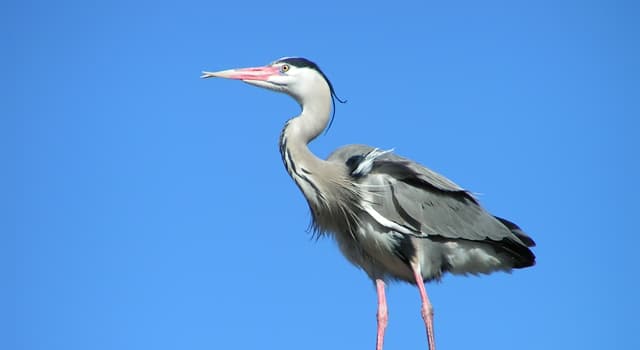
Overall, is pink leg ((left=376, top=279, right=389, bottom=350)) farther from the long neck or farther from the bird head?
the bird head

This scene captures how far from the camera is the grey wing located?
7734 mm

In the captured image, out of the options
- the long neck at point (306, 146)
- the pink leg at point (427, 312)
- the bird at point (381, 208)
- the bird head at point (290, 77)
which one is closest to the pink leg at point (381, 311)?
the bird at point (381, 208)

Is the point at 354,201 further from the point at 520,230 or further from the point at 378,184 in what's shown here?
the point at 520,230

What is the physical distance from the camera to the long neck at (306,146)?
297 inches

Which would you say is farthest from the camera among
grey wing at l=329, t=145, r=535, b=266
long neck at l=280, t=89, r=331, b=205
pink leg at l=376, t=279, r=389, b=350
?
pink leg at l=376, t=279, r=389, b=350

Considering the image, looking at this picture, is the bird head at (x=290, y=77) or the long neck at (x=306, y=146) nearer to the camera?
the long neck at (x=306, y=146)

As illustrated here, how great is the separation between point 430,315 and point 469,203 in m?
0.99

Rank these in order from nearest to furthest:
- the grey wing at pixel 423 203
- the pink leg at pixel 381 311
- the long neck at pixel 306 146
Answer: the long neck at pixel 306 146
the grey wing at pixel 423 203
the pink leg at pixel 381 311

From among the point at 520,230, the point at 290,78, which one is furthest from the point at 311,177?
the point at 520,230

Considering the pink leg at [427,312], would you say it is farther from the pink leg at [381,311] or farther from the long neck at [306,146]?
the long neck at [306,146]

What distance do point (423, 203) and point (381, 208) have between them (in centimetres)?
38

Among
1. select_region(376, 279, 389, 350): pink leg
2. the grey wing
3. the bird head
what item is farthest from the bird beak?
select_region(376, 279, 389, 350): pink leg

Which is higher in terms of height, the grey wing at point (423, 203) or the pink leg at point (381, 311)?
the grey wing at point (423, 203)

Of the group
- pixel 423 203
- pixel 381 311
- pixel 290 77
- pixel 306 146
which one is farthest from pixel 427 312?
pixel 290 77
